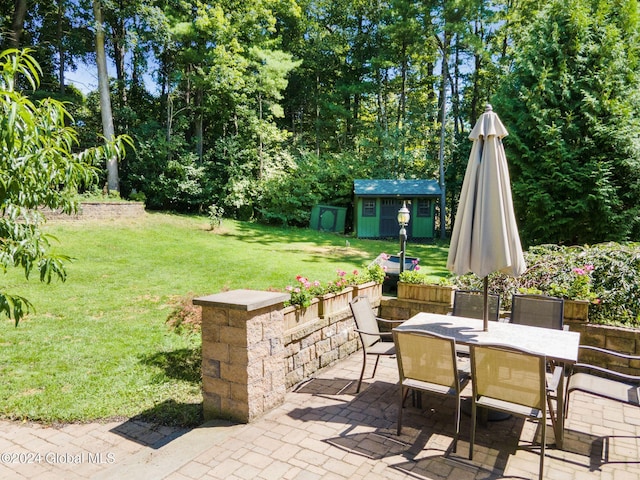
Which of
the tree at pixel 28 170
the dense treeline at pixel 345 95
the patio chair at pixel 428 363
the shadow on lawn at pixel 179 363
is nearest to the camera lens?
the tree at pixel 28 170

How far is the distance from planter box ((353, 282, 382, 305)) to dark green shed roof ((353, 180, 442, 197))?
12.0 m

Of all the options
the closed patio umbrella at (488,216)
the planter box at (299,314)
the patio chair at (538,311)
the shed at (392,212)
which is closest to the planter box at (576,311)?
the patio chair at (538,311)

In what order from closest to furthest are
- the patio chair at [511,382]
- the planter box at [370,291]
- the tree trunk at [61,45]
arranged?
the patio chair at [511,382]
the planter box at [370,291]
the tree trunk at [61,45]

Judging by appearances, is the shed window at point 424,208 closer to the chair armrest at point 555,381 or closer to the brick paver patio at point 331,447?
the brick paver patio at point 331,447

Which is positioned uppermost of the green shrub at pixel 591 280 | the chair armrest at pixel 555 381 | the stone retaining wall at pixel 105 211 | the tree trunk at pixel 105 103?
the tree trunk at pixel 105 103

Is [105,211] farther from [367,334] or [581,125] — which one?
[581,125]

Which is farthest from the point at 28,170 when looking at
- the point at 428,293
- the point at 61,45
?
the point at 61,45

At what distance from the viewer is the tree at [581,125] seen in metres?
10.6

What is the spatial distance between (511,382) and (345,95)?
77.5 feet

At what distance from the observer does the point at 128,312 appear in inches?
259

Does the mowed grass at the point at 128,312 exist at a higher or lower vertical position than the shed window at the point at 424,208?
lower

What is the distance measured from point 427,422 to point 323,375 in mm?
1380

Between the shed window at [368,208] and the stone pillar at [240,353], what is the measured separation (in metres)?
14.5

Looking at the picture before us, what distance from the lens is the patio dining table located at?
3074 mm
